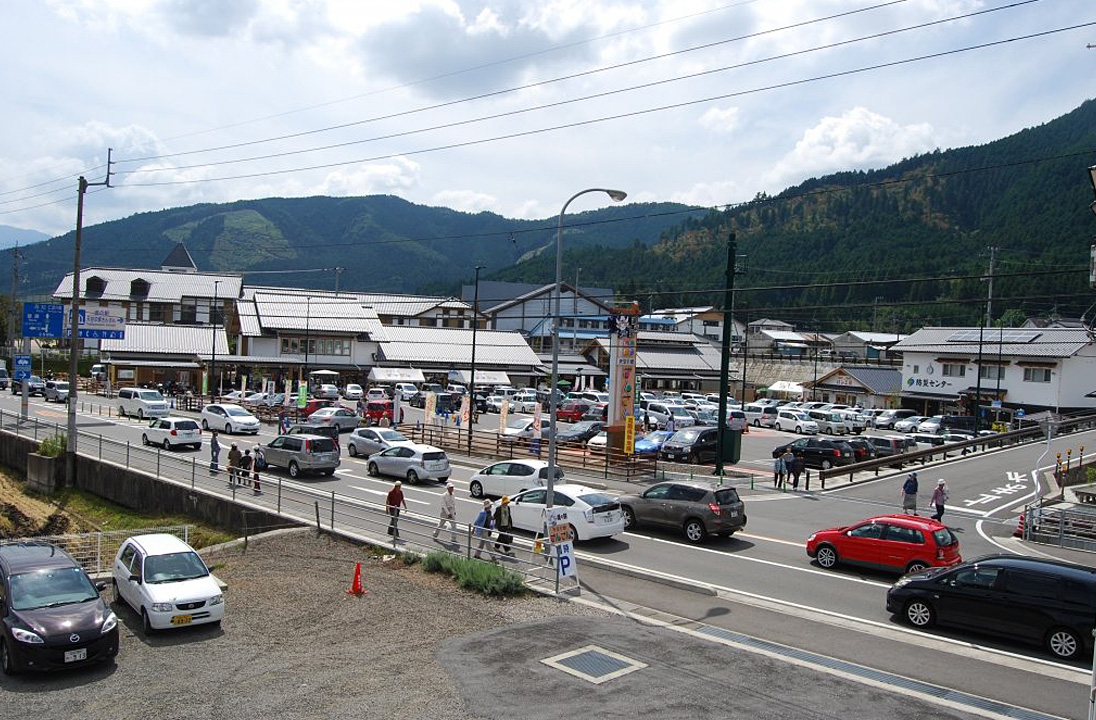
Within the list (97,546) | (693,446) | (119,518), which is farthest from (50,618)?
(693,446)

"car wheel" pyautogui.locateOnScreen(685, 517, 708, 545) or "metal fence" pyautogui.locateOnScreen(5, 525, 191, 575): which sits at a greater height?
"car wheel" pyautogui.locateOnScreen(685, 517, 708, 545)

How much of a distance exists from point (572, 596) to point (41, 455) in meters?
33.2

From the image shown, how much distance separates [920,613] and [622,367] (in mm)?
22456

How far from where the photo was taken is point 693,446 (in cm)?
3978

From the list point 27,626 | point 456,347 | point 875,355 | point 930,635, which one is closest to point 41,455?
point 27,626

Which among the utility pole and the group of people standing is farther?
the utility pole

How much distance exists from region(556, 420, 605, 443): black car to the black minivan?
29217 mm

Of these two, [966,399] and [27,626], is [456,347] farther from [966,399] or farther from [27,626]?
[27,626]

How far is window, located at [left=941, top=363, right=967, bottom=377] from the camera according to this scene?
67.6m

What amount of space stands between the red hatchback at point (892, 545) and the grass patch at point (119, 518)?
18.2 m

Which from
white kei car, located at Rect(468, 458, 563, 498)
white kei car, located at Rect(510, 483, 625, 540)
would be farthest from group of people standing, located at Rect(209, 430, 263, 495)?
white kei car, located at Rect(510, 483, 625, 540)

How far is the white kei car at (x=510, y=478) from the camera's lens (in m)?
27.4

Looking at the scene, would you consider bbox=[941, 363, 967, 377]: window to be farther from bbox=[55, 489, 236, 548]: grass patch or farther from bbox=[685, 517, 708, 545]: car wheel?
bbox=[55, 489, 236, 548]: grass patch

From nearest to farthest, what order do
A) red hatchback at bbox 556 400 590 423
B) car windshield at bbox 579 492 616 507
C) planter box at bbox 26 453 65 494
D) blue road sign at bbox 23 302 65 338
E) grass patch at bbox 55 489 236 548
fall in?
1. car windshield at bbox 579 492 616 507
2. grass patch at bbox 55 489 236 548
3. planter box at bbox 26 453 65 494
4. blue road sign at bbox 23 302 65 338
5. red hatchback at bbox 556 400 590 423
